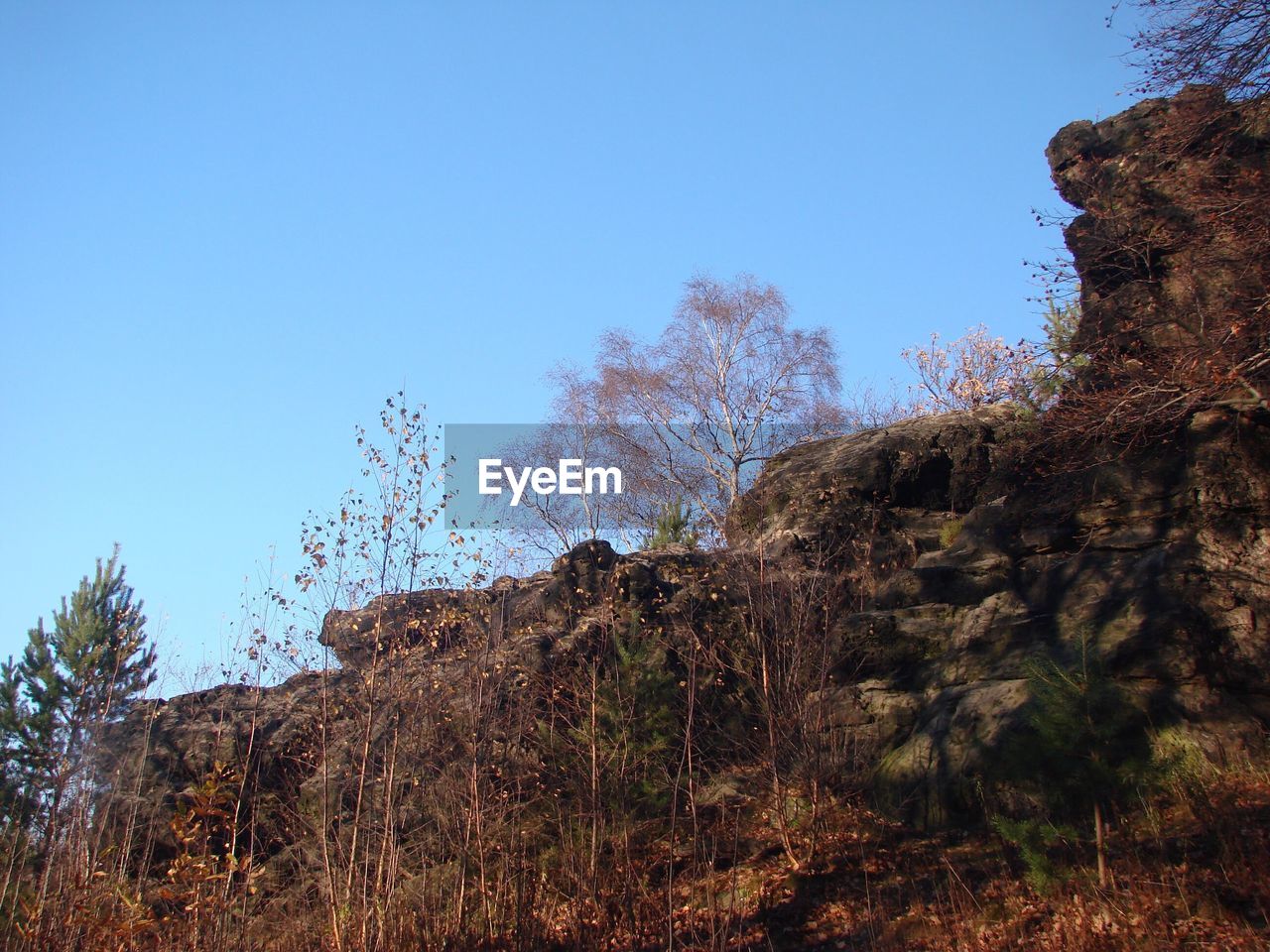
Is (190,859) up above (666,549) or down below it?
below

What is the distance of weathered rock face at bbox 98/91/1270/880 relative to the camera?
407 inches

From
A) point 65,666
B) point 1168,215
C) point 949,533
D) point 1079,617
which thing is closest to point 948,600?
point 1079,617

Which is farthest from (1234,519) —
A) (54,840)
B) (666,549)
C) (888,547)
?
(54,840)

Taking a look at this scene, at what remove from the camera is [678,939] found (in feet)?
29.6

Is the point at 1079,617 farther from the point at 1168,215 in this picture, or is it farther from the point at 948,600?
the point at 1168,215

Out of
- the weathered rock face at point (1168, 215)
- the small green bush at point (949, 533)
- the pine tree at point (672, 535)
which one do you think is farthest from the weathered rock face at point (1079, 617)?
the pine tree at point (672, 535)

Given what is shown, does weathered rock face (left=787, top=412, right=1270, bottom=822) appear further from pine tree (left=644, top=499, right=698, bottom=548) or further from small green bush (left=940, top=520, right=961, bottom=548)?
pine tree (left=644, top=499, right=698, bottom=548)

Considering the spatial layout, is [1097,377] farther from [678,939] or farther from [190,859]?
[190,859]

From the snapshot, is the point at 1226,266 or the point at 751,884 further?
the point at 1226,266

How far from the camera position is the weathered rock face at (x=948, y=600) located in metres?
10.3

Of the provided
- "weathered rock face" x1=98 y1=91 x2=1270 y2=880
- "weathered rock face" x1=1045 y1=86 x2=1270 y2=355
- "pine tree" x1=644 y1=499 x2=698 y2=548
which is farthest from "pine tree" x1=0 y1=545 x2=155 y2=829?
"weathered rock face" x1=1045 y1=86 x2=1270 y2=355

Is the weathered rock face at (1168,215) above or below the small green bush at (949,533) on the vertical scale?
above

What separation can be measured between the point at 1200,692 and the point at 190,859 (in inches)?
370

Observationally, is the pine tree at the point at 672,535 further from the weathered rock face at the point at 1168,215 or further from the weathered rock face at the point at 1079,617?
the weathered rock face at the point at 1168,215
